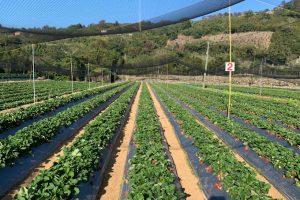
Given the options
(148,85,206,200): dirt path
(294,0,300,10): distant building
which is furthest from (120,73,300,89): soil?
(148,85,206,200): dirt path

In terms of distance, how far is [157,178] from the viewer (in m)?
6.90

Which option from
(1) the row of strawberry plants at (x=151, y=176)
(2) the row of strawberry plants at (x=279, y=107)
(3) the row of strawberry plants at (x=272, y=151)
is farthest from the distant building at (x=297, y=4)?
(1) the row of strawberry plants at (x=151, y=176)

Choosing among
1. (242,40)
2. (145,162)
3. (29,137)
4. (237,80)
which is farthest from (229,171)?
(242,40)

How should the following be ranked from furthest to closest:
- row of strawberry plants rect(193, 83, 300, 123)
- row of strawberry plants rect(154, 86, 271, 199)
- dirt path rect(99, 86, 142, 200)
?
1. row of strawberry plants rect(193, 83, 300, 123)
2. dirt path rect(99, 86, 142, 200)
3. row of strawberry plants rect(154, 86, 271, 199)

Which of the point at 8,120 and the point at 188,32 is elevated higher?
the point at 188,32

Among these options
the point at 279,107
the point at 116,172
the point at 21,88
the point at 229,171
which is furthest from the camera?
the point at 21,88

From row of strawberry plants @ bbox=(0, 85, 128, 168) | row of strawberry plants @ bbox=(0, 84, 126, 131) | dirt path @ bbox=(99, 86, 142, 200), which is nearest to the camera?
dirt path @ bbox=(99, 86, 142, 200)

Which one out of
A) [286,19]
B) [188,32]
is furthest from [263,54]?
[188,32]

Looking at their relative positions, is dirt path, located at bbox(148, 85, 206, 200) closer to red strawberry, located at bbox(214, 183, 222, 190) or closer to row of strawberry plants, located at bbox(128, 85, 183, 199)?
red strawberry, located at bbox(214, 183, 222, 190)

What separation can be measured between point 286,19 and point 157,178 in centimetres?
10469

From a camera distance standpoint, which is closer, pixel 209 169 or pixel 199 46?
pixel 209 169

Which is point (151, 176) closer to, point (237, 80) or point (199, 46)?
point (237, 80)

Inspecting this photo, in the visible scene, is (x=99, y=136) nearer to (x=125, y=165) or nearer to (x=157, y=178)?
(x=125, y=165)

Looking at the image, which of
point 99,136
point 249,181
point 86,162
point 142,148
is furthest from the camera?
point 99,136
